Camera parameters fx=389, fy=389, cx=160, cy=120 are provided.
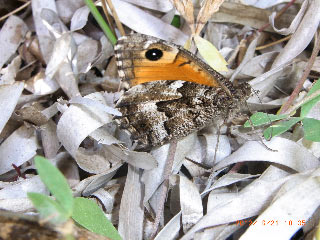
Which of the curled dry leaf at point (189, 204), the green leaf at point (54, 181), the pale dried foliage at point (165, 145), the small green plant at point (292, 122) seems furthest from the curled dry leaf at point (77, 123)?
the green leaf at point (54, 181)

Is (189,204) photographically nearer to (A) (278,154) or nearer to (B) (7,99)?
(A) (278,154)

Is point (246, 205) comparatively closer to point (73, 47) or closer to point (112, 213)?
point (112, 213)

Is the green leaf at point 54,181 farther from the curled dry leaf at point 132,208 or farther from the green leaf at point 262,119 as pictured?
the green leaf at point 262,119

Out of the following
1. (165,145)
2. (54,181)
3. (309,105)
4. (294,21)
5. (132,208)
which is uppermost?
(294,21)

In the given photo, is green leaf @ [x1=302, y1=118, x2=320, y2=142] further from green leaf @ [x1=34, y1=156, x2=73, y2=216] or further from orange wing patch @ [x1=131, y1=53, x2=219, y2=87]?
green leaf @ [x1=34, y1=156, x2=73, y2=216]

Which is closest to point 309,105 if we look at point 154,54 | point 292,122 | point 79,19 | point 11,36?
point 292,122

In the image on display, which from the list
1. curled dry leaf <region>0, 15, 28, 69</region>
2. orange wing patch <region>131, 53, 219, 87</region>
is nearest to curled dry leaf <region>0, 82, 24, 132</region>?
curled dry leaf <region>0, 15, 28, 69</region>
